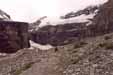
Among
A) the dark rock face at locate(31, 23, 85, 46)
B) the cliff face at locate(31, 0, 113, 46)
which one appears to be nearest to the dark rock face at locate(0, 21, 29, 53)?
the cliff face at locate(31, 0, 113, 46)

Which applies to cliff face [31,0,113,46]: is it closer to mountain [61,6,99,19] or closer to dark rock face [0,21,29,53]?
mountain [61,6,99,19]

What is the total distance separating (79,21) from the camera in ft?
415

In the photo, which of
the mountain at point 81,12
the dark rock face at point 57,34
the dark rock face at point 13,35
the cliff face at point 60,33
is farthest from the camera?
the mountain at point 81,12

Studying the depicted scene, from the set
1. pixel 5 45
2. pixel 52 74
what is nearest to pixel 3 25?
pixel 5 45

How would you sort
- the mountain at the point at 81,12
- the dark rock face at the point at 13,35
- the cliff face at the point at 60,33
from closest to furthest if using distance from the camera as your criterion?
1. the dark rock face at the point at 13,35
2. the cliff face at the point at 60,33
3. the mountain at the point at 81,12

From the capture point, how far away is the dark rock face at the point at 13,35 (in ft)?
204

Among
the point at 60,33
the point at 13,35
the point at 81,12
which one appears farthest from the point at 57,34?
the point at 13,35

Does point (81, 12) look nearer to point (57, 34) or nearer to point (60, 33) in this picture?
point (60, 33)

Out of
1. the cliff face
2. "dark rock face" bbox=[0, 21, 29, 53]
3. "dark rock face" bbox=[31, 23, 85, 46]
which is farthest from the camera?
"dark rock face" bbox=[31, 23, 85, 46]

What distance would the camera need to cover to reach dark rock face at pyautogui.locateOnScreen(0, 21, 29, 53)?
2448 inches

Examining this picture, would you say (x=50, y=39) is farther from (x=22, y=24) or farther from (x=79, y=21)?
(x=22, y=24)

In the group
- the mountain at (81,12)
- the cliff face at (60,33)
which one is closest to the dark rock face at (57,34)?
the cliff face at (60,33)

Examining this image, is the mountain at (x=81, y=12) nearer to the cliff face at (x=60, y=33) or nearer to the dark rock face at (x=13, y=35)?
the cliff face at (x=60, y=33)

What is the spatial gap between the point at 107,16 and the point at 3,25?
95.7ft
